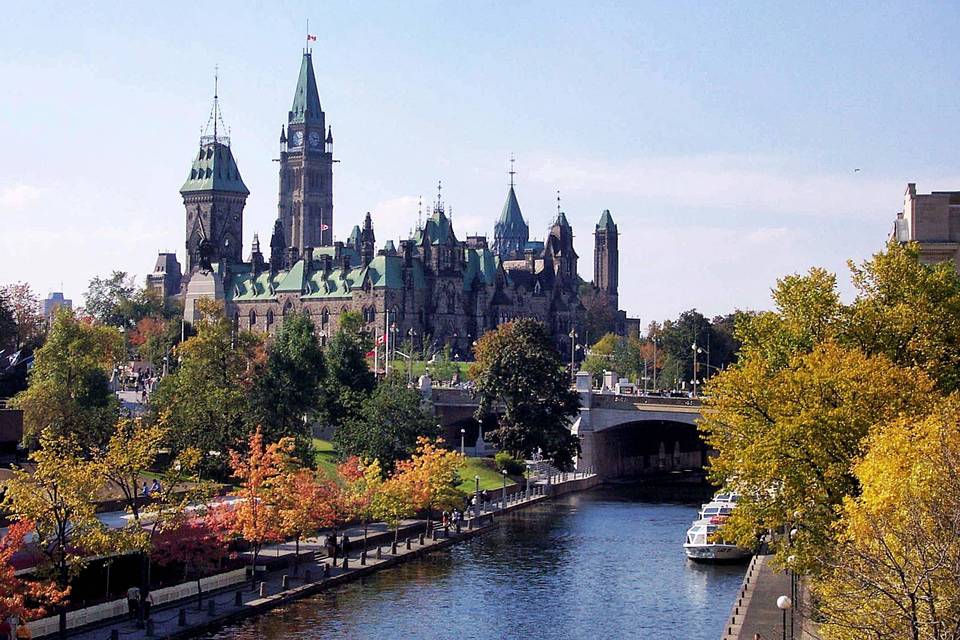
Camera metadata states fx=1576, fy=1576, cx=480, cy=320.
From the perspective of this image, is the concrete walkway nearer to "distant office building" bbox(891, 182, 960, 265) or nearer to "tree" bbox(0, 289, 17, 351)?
"distant office building" bbox(891, 182, 960, 265)

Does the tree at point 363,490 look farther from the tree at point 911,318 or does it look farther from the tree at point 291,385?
the tree at point 911,318

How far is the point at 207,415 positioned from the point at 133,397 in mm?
55482

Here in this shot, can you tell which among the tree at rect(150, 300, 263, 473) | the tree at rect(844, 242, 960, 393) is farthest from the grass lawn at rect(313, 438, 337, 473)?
the tree at rect(844, 242, 960, 393)


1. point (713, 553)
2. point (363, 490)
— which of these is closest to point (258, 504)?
point (363, 490)

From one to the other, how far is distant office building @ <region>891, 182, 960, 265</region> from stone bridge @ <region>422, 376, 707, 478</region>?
40.3m

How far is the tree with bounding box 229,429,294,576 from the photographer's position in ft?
216

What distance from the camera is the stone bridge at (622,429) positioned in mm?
121750

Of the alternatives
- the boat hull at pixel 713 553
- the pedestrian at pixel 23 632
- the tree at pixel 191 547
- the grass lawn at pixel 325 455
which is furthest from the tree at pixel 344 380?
the pedestrian at pixel 23 632

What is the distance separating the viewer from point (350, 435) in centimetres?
9544

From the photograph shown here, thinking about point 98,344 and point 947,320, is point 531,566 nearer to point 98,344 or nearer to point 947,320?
point 947,320

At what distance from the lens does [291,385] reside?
109m

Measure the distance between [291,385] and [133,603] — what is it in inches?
2104

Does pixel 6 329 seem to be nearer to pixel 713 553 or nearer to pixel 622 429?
pixel 622 429

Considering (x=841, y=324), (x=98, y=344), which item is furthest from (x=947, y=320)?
(x=98, y=344)
